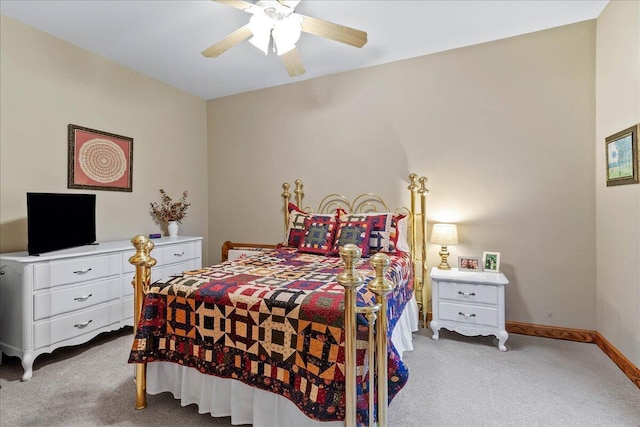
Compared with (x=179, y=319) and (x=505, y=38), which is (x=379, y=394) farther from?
(x=505, y=38)

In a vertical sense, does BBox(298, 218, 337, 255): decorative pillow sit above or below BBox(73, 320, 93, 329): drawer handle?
above

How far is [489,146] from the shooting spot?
10.2 feet

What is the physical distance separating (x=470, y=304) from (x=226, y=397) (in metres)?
2.11

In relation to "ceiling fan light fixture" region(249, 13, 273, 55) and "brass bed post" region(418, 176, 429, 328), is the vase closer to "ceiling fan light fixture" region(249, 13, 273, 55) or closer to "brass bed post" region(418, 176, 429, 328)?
"ceiling fan light fixture" region(249, 13, 273, 55)

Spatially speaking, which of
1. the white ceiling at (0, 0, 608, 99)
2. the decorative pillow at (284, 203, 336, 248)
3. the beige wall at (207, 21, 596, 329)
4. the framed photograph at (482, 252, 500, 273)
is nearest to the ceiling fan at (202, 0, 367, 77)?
the white ceiling at (0, 0, 608, 99)

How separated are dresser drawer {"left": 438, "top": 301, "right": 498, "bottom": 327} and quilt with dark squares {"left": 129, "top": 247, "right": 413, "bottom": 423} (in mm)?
1024

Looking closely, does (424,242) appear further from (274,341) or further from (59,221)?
(59,221)

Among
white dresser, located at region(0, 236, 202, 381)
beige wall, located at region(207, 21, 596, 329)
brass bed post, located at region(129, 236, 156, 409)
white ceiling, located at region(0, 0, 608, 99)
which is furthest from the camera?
beige wall, located at region(207, 21, 596, 329)

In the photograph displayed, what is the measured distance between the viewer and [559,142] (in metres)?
2.87

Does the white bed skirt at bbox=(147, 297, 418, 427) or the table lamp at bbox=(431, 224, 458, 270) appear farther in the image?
the table lamp at bbox=(431, 224, 458, 270)

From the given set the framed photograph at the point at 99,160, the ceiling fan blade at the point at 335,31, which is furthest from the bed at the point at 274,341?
the framed photograph at the point at 99,160

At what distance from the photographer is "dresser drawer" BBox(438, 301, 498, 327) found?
2.67 metres

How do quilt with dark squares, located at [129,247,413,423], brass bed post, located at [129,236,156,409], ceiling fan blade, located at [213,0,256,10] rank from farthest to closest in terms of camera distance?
ceiling fan blade, located at [213,0,256,10]
brass bed post, located at [129,236,156,409]
quilt with dark squares, located at [129,247,413,423]

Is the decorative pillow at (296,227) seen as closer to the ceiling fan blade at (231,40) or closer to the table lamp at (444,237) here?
the table lamp at (444,237)
